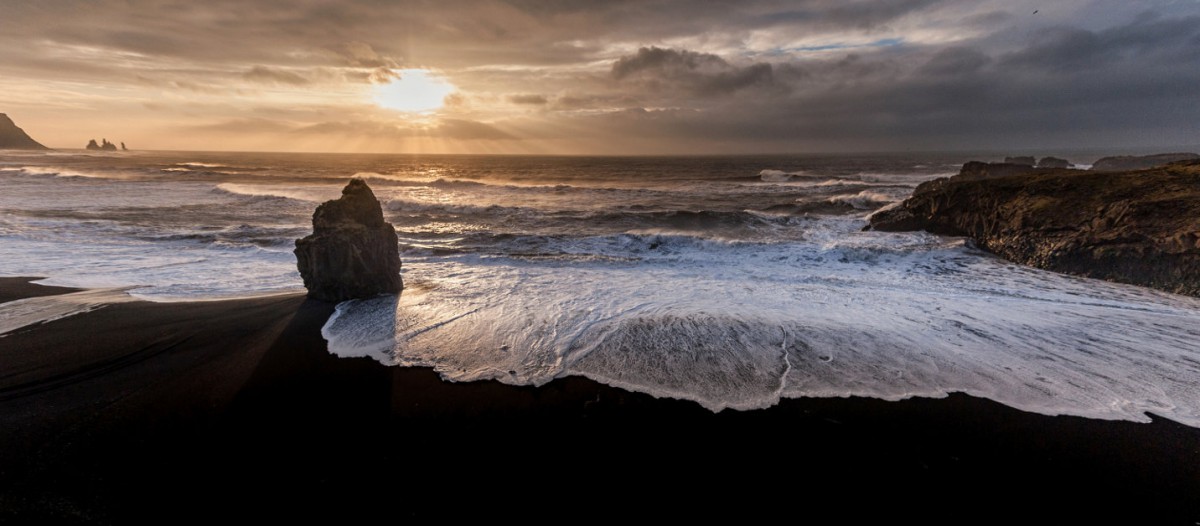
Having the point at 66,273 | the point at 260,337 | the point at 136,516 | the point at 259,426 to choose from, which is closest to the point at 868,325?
the point at 259,426

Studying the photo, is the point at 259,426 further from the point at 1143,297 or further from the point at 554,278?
the point at 1143,297

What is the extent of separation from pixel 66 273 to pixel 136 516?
1277cm

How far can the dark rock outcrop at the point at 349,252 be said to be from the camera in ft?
34.0

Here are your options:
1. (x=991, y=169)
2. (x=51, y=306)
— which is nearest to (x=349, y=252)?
(x=51, y=306)

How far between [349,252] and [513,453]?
24.8ft

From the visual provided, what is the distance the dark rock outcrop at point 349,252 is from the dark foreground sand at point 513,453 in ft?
11.2

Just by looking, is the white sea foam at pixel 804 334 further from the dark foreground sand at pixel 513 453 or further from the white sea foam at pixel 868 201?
the white sea foam at pixel 868 201

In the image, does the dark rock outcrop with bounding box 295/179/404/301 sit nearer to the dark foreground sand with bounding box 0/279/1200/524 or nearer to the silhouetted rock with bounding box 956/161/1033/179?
the dark foreground sand with bounding box 0/279/1200/524

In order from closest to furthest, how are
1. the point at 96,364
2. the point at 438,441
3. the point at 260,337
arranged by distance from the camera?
the point at 438,441 < the point at 96,364 < the point at 260,337

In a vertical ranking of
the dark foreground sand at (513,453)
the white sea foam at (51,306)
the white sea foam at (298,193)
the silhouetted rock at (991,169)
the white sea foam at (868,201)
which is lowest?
the dark foreground sand at (513,453)

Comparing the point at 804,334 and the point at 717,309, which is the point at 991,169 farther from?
the point at 804,334

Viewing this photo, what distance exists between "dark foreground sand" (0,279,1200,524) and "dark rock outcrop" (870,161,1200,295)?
30.4 ft

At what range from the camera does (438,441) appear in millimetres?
5367

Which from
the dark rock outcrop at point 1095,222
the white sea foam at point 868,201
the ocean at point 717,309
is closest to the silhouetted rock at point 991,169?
the white sea foam at point 868,201
